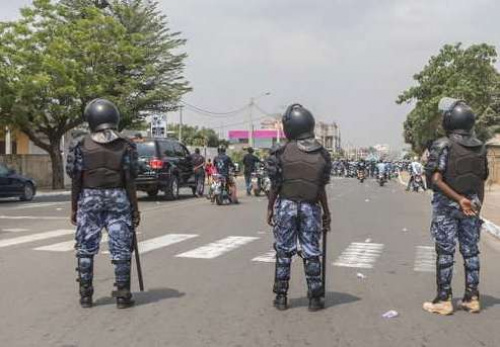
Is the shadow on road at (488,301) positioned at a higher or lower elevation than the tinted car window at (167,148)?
lower

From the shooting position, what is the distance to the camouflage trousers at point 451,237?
245 inches

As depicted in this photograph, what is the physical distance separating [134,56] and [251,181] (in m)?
8.61

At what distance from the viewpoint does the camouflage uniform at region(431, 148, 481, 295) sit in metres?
6.21

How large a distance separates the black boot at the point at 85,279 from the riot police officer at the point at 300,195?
169 centimetres

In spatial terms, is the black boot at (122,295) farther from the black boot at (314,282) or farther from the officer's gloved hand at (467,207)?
the officer's gloved hand at (467,207)

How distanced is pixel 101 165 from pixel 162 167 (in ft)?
51.2

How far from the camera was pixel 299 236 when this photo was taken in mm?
6312

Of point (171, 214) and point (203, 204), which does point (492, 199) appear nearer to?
point (203, 204)

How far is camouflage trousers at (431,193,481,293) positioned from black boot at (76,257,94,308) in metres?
3.11

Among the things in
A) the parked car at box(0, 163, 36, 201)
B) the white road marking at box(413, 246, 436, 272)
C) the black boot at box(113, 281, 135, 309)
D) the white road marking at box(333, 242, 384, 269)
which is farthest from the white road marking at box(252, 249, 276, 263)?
the parked car at box(0, 163, 36, 201)

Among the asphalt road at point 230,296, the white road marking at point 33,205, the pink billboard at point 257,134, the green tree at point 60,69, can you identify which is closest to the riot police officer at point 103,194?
the asphalt road at point 230,296

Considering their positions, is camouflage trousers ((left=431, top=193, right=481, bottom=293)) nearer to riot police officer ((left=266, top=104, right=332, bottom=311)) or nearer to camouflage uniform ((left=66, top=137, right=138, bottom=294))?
riot police officer ((left=266, top=104, right=332, bottom=311))

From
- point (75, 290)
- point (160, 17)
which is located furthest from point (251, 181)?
point (75, 290)

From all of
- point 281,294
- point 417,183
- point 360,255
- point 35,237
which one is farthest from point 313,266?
point 417,183
